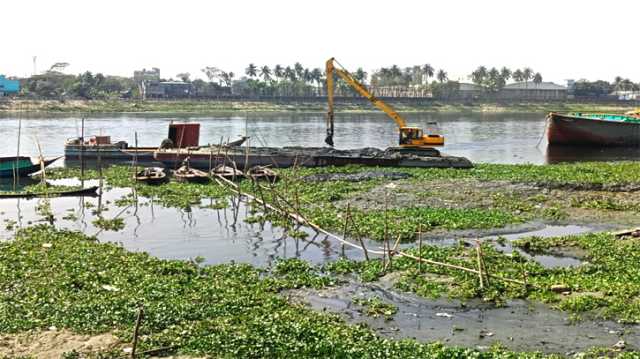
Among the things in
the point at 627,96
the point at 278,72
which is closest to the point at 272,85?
the point at 278,72

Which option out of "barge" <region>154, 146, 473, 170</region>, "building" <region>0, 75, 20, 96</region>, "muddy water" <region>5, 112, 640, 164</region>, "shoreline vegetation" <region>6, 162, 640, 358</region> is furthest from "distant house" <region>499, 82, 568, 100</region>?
"shoreline vegetation" <region>6, 162, 640, 358</region>

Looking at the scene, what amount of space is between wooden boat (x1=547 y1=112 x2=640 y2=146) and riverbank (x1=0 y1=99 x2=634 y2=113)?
297 feet

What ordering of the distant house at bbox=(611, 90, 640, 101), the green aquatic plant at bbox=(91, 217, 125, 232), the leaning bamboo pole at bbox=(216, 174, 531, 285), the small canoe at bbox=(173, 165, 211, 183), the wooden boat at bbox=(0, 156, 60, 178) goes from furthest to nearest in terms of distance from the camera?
the distant house at bbox=(611, 90, 640, 101), the wooden boat at bbox=(0, 156, 60, 178), the small canoe at bbox=(173, 165, 211, 183), the green aquatic plant at bbox=(91, 217, 125, 232), the leaning bamboo pole at bbox=(216, 174, 531, 285)

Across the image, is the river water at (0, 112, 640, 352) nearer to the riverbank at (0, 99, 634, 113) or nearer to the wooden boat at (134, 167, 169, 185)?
the wooden boat at (134, 167, 169, 185)

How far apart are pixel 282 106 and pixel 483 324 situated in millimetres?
137765

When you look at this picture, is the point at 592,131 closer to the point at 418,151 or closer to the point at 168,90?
the point at 418,151

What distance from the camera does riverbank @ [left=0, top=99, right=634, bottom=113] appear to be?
442 ft

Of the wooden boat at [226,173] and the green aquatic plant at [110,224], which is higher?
the wooden boat at [226,173]

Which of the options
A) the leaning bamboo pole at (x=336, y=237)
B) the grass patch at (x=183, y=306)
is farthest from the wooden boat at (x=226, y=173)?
the grass patch at (x=183, y=306)

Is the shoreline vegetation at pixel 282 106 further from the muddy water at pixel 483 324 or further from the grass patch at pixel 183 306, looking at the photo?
the muddy water at pixel 483 324

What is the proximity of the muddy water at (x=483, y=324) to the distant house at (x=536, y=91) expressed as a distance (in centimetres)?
17238

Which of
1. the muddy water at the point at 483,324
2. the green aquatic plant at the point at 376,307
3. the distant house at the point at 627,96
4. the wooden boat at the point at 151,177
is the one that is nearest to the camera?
the muddy water at the point at 483,324

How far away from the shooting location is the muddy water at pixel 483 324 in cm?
1312

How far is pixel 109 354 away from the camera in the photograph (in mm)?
12055
